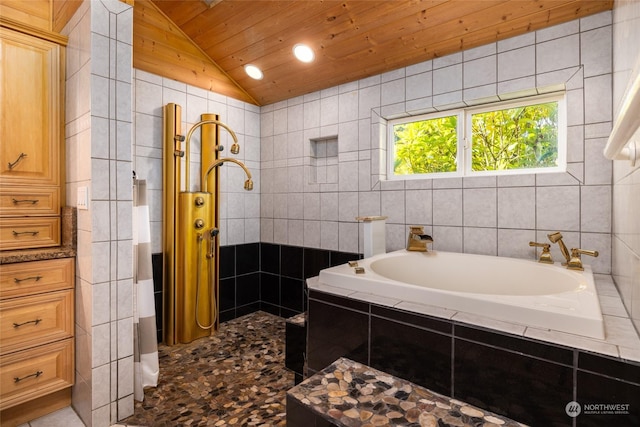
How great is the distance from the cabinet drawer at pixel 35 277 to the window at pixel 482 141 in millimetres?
2179

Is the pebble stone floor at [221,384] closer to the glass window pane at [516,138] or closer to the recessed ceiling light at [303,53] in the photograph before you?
the glass window pane at [516,138]

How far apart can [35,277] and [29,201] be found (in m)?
0.40

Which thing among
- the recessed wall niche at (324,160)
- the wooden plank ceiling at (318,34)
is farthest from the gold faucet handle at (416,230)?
the wooden plank ceiling at (318,34)

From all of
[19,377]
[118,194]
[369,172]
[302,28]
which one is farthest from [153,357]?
[302,28]

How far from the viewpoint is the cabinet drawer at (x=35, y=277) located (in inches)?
58.9

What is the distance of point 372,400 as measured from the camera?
0.79 metres

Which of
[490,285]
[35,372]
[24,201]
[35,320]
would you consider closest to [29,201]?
[24,201]

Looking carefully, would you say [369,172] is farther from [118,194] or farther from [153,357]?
[153,357]

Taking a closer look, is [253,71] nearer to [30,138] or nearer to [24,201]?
[30,138]

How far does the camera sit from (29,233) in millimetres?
1657

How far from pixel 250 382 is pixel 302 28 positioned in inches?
93.3

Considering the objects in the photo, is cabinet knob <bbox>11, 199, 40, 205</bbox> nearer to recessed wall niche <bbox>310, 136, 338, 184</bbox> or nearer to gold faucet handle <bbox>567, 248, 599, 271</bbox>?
recessed wall niche <bbox>310, 136, 338, 184</bbox>

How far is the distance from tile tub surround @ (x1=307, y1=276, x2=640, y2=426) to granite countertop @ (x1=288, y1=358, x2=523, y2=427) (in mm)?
342

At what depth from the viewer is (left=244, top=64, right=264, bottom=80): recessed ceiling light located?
9.12 feet
